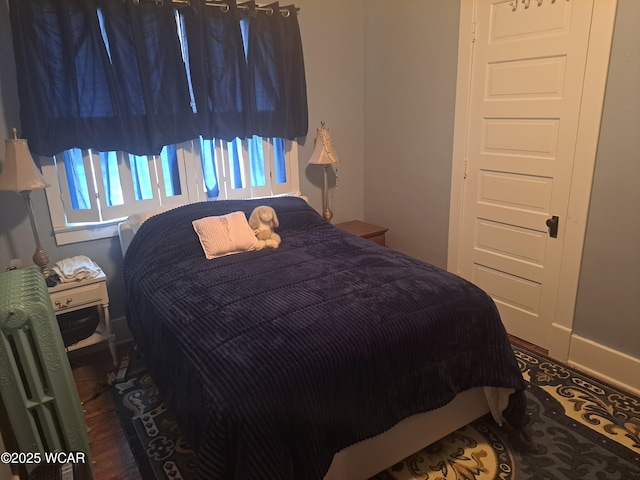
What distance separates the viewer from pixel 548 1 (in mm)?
2389

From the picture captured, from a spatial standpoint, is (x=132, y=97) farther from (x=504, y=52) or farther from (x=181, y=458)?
(x=504, y=52)

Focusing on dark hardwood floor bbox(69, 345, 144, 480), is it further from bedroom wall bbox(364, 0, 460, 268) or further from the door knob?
the door knob

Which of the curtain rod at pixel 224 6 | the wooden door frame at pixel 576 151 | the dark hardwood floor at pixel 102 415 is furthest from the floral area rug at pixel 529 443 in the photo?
the curtain rod at pixel 224 6

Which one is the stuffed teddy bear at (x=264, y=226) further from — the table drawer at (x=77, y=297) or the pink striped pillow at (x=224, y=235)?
the table drawer at (x=77, y=297)

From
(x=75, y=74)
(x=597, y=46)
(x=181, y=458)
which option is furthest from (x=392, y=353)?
(x=75, y=74)

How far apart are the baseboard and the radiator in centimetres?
251

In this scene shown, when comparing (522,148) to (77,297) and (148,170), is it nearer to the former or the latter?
(148,170)

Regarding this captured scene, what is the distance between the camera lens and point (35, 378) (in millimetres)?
1703

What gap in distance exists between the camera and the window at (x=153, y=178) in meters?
2.65

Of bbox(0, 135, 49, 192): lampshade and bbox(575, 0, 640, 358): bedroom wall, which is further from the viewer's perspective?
bbox(0, 135, 49, 192): lampshade

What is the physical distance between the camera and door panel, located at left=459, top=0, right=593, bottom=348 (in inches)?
94.5

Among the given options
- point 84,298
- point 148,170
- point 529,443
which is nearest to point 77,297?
point 84,298

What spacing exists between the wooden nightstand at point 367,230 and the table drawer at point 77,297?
1.85 meters

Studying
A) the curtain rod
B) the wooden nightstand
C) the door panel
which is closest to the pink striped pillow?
the wooden nightstand
